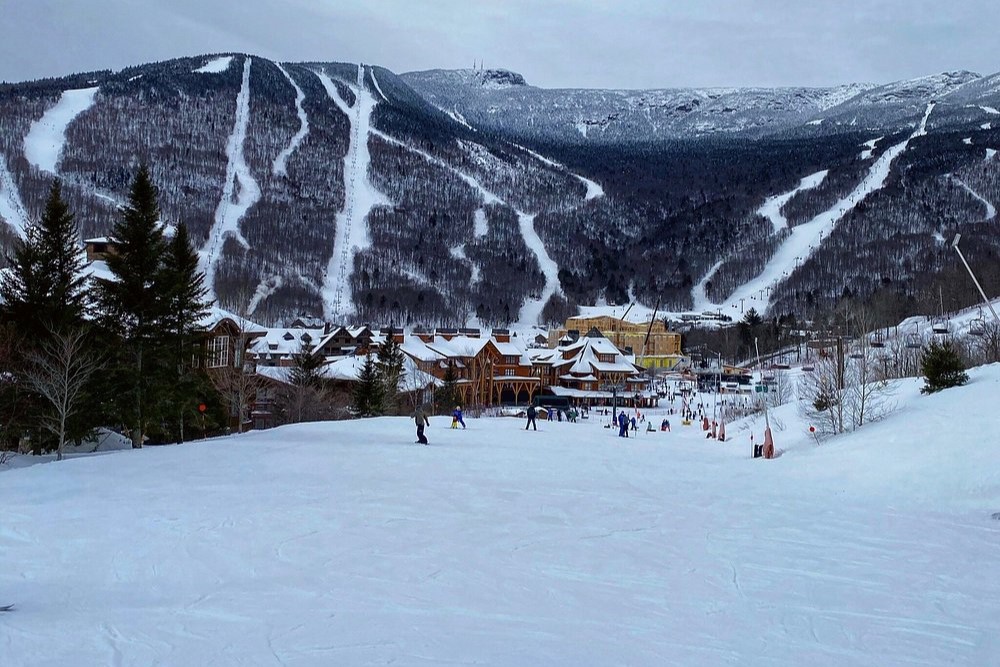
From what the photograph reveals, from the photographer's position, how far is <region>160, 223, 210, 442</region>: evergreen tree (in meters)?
22.2

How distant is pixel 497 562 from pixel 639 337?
108238mm

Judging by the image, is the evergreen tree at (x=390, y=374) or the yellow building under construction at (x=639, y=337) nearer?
the evergreen tree at (x=390, y=374)

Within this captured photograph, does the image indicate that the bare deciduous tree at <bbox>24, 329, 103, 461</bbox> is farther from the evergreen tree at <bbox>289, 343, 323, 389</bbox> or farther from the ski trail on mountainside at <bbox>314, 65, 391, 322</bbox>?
the ski trail on mountainside at <bbox>314, 65, 391, 322</bbox>

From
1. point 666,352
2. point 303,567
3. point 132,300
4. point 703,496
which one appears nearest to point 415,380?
point 132,300

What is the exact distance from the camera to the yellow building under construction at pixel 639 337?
107 m

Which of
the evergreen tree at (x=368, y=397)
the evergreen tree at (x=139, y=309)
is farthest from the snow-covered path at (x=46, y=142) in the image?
the evergreen tree at (x=139, y=309)

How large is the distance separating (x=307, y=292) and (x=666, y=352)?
231 ft

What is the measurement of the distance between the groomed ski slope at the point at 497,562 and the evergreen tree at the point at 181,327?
6.26 meters

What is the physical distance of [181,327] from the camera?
2288 centimetres

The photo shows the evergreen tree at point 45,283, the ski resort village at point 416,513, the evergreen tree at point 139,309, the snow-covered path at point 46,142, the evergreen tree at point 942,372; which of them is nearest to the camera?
the ski resort village at point 416,513

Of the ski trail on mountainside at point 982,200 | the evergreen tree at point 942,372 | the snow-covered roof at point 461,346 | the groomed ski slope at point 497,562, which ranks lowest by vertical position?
the groomed ski slope at point 497,562

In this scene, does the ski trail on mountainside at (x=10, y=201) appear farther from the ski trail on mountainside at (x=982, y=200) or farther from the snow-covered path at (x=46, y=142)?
the ski trail on mountainside at (x=982, y=200)

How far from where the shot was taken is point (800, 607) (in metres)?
7.38

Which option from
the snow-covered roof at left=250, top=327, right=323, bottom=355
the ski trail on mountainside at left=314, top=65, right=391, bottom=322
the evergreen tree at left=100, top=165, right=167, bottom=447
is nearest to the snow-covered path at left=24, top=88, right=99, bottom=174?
the ski trail on mountainside at left=314, top=65, right=391, bottom=322
